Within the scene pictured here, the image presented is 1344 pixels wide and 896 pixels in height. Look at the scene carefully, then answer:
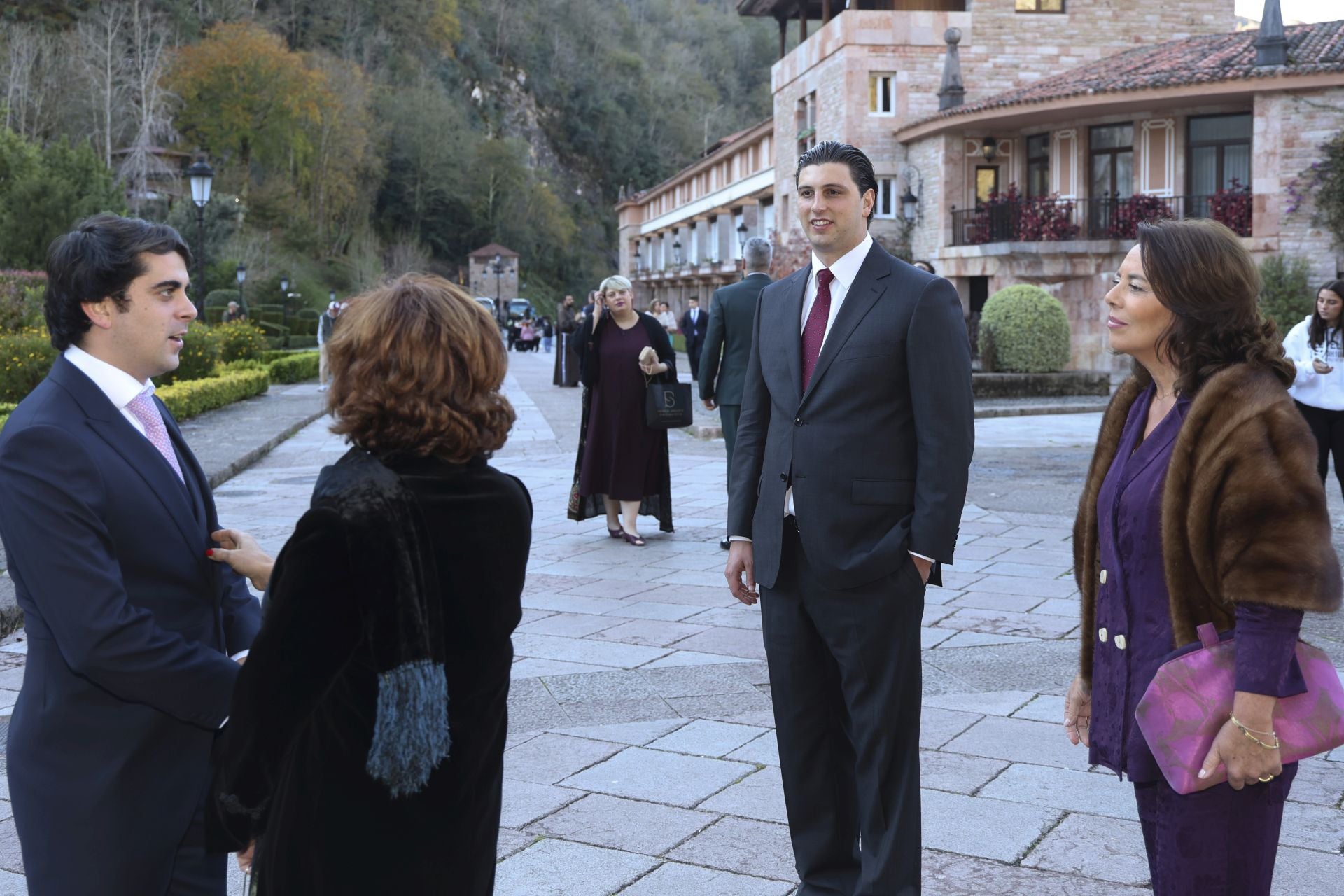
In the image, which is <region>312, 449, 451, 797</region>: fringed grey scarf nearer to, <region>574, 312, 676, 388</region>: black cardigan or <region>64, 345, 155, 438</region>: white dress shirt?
<region>64, 345, 155, 438</region>: white dress shirt

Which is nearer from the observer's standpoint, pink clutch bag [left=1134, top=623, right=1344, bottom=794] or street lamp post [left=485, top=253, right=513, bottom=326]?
pink clutch bag [left=1134, top=623, right=1344, bottom=794]

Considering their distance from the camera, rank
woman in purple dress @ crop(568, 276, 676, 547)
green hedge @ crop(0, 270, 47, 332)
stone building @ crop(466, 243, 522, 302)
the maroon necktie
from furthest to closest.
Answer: stone building @ crop(466, 243, 522, 302) < green hedge @ crop(0, 270, 47, 332) < woman in purple dress @ crop(568, 276, 676, 547) < the maroon necktie

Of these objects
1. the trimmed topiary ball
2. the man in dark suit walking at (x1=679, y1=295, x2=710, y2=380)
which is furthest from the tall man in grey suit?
the trimmed topiary ball

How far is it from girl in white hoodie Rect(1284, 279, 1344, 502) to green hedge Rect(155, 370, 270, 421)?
40.0ft

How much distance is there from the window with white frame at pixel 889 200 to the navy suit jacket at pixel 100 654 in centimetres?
3309

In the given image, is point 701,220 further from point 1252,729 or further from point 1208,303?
point 1252,729

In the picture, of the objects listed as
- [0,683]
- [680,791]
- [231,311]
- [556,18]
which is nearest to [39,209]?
[231,311]

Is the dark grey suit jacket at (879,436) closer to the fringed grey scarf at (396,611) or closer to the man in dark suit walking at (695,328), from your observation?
the fringed grey scarf at (396,611)

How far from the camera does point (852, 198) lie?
3.32 metres

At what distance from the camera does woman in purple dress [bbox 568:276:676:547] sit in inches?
342

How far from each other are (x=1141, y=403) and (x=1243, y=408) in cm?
31

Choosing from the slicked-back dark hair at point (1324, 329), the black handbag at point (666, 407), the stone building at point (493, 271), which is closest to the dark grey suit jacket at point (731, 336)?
the black handbag at point (666, 407)

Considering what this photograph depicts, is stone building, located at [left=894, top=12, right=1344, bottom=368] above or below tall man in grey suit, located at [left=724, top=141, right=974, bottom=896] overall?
above

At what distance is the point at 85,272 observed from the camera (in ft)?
7.46
